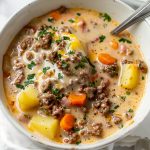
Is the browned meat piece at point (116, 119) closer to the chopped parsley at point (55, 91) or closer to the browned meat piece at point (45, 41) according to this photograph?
the chopped parsley at point (55, 91)

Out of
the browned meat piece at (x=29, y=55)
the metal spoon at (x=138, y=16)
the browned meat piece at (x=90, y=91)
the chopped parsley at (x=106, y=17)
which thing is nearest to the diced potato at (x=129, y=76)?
the browned meat piece at (x=90, y=91)

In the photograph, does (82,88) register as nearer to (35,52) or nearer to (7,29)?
(35,52)

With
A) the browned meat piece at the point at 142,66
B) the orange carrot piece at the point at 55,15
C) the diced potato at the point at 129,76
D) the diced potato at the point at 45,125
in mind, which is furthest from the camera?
the orange carrot piece at the point at 55,15

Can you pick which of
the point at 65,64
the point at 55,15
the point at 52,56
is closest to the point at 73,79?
the point at 65,64

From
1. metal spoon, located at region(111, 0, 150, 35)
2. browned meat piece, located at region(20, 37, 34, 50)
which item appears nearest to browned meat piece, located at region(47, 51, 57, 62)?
browned meat piece, located at region(20, 37, 34, 50)

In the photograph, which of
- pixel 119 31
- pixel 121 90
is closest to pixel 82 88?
pixel 121 90

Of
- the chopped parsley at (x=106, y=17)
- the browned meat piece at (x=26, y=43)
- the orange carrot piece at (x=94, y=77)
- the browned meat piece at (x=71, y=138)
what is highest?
the chopped parsley at (x=106, y=17)

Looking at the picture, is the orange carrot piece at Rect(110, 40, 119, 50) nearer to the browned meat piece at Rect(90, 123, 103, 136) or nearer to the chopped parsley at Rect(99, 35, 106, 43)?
the chopped parsley at Rect(99, 35, 106, 43)

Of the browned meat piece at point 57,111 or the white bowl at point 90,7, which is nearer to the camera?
the browned meat piece at point 57,111

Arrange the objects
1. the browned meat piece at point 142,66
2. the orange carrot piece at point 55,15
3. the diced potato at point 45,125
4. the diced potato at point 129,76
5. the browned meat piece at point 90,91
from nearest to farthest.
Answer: the diced potato at point 45,125 < the browned meat piece at point 90,91 < the diced potato at point 129,76 < the browned meat piece at point 142,66 < the orange carrot piece at point 55,15
